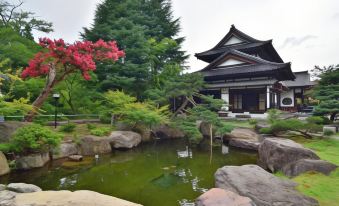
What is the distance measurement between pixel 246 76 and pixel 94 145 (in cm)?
1540

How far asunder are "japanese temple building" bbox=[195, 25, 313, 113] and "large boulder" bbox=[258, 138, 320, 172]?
11888 mm

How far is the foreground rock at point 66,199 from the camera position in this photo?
4.35m

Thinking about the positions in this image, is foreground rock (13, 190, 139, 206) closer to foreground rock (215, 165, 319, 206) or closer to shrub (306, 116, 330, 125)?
foreground rock (215, 165, 319, 206)

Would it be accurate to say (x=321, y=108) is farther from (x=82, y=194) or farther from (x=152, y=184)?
(x=82, y=194)

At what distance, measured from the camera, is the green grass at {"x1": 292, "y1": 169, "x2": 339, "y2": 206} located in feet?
16.2

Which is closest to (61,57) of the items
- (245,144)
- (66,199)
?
(66,199)

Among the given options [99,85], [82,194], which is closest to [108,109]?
[99,85]

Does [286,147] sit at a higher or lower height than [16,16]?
lower

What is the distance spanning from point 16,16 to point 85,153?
2399 cm

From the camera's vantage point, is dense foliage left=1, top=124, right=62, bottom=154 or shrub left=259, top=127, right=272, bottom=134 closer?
dense foliage left=1, top=124, right=62, bottom=154

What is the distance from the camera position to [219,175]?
5949 mm

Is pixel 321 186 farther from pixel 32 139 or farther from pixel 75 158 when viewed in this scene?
pixel 32 139

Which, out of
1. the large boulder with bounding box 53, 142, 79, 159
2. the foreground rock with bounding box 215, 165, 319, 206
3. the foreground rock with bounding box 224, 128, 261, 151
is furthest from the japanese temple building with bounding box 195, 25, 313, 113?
the foreground rock with bounding box 215, 165, 319, 206

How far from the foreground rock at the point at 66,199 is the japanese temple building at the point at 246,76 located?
17.9m
